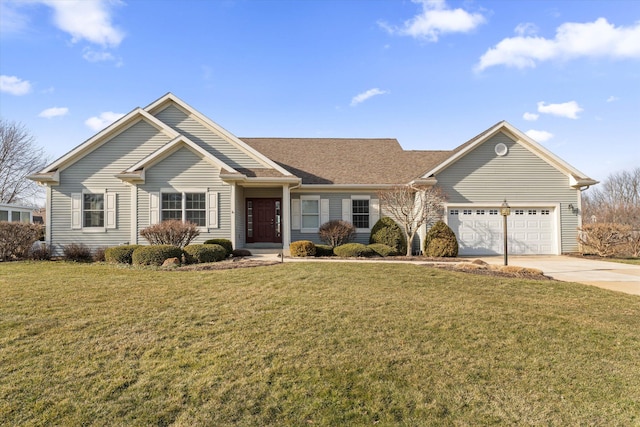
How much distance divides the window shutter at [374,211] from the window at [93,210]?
39.6 feet

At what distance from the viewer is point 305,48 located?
15.9m

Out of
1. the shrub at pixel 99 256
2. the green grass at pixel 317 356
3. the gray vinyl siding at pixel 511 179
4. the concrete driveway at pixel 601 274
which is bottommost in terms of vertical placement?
the green grass at pixel 317 356

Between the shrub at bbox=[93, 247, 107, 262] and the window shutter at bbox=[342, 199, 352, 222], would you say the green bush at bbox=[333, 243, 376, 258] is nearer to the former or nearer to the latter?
the window shutter at bbox=[342, 199, 352, 222]

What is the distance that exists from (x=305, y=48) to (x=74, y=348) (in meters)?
14.9

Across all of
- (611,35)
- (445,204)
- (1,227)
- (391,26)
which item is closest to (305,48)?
(391,26)

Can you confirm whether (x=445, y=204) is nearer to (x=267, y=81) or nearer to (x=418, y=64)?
(x=418, y=64)

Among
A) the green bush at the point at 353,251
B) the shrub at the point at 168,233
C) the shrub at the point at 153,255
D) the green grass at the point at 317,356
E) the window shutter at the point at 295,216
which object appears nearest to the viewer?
the green grass at the point at 317,356

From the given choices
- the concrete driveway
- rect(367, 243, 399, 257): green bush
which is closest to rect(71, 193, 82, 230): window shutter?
rect(367, 243, 399, 257): green bush

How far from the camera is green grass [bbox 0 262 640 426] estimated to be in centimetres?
342

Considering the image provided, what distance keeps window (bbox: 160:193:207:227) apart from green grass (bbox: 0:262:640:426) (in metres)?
7.21

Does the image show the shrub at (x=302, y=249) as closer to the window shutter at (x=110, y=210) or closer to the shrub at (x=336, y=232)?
the shrub at (x=336, y=232)

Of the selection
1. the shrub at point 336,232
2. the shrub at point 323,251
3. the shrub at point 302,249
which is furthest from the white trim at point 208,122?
the shrub at point 323,251

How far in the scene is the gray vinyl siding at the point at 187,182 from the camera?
48.2 ft

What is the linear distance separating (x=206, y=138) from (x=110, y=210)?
16.9 feet
